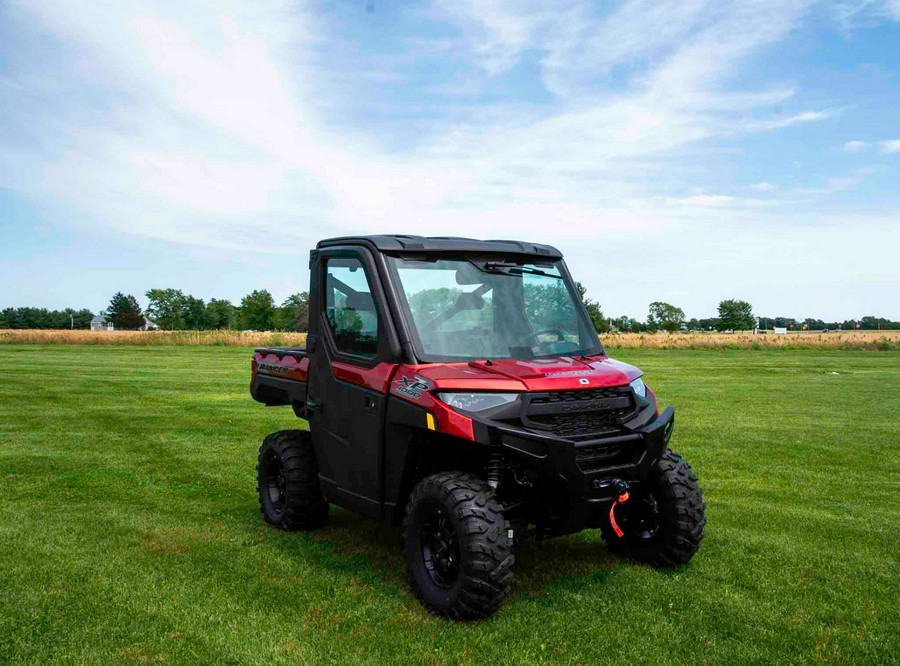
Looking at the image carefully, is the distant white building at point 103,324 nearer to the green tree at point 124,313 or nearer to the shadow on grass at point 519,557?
the green tree at point 124,313

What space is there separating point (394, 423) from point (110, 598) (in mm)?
2241

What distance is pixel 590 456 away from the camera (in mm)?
5305

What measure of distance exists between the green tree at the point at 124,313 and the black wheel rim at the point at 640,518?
165488 millimetres

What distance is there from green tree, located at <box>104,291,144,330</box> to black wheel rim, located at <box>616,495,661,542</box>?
543 feet

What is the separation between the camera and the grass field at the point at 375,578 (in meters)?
4.80

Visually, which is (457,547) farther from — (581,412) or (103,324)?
(103,324)

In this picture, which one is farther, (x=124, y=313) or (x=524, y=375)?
(x=124, y=313)

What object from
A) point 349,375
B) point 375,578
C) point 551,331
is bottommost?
point 375,578

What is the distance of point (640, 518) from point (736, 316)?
17274cm

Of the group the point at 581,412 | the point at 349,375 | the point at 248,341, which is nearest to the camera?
the point at 581,412

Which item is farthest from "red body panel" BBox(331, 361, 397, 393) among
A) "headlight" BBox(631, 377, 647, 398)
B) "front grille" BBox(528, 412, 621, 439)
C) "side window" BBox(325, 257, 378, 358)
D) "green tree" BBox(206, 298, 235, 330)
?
"green tree" BBox(206, 298, 235, 330)

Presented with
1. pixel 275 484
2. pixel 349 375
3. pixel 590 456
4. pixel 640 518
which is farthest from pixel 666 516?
pixel 275 484

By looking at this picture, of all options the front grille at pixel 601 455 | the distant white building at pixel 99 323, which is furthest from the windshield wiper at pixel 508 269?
the distant white building at pixel 99 323

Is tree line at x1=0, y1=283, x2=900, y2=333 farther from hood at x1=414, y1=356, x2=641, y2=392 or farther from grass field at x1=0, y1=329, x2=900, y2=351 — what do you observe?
hood at x1=414, y1=356, x2=641, y2=392
